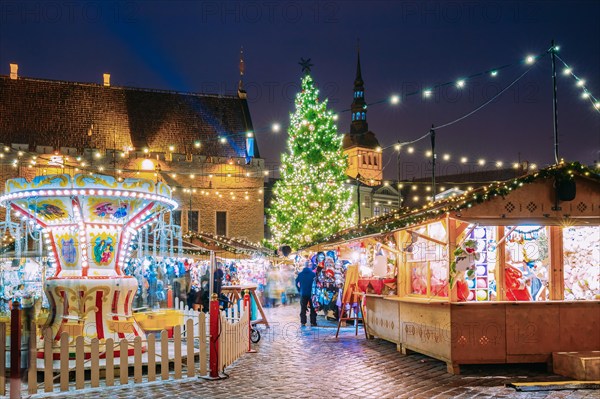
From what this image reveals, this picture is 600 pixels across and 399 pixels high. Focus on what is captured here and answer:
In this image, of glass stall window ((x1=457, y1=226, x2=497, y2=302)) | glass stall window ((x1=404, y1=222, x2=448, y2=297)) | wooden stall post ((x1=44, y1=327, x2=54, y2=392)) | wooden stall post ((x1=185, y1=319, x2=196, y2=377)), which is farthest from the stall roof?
wooden stall post ((x1=44, y1=327, x2=54, y2=392))

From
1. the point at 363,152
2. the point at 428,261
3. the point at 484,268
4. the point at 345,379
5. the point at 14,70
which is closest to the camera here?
the point at 345,379

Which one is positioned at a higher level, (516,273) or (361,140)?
(361,140)

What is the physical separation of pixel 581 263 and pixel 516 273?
119 centimetres

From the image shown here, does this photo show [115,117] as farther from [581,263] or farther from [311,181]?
[581,263]

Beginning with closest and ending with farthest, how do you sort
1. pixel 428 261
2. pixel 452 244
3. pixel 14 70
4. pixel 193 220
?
pixel 452 244 → pixel 428 261 → pixel 14 70 → pixel 193 220

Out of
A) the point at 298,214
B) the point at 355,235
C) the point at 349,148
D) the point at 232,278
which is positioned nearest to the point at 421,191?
the point at 349,148

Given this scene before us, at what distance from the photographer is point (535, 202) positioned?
36.9 feet

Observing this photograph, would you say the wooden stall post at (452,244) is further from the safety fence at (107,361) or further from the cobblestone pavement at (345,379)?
the safety fence at (107,361)

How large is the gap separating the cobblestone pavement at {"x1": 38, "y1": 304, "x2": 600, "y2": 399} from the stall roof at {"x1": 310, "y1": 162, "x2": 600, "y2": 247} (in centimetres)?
250

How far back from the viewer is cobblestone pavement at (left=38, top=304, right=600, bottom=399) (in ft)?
29.3

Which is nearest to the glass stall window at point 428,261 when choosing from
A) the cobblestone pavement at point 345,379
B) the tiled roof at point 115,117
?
the cobblestone pavement at point 345,379

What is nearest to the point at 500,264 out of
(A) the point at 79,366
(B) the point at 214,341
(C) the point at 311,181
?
Answer: (B) the point at 214,341

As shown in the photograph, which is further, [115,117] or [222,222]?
[222,222]

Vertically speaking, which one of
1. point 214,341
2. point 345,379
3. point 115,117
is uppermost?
point 115,117
